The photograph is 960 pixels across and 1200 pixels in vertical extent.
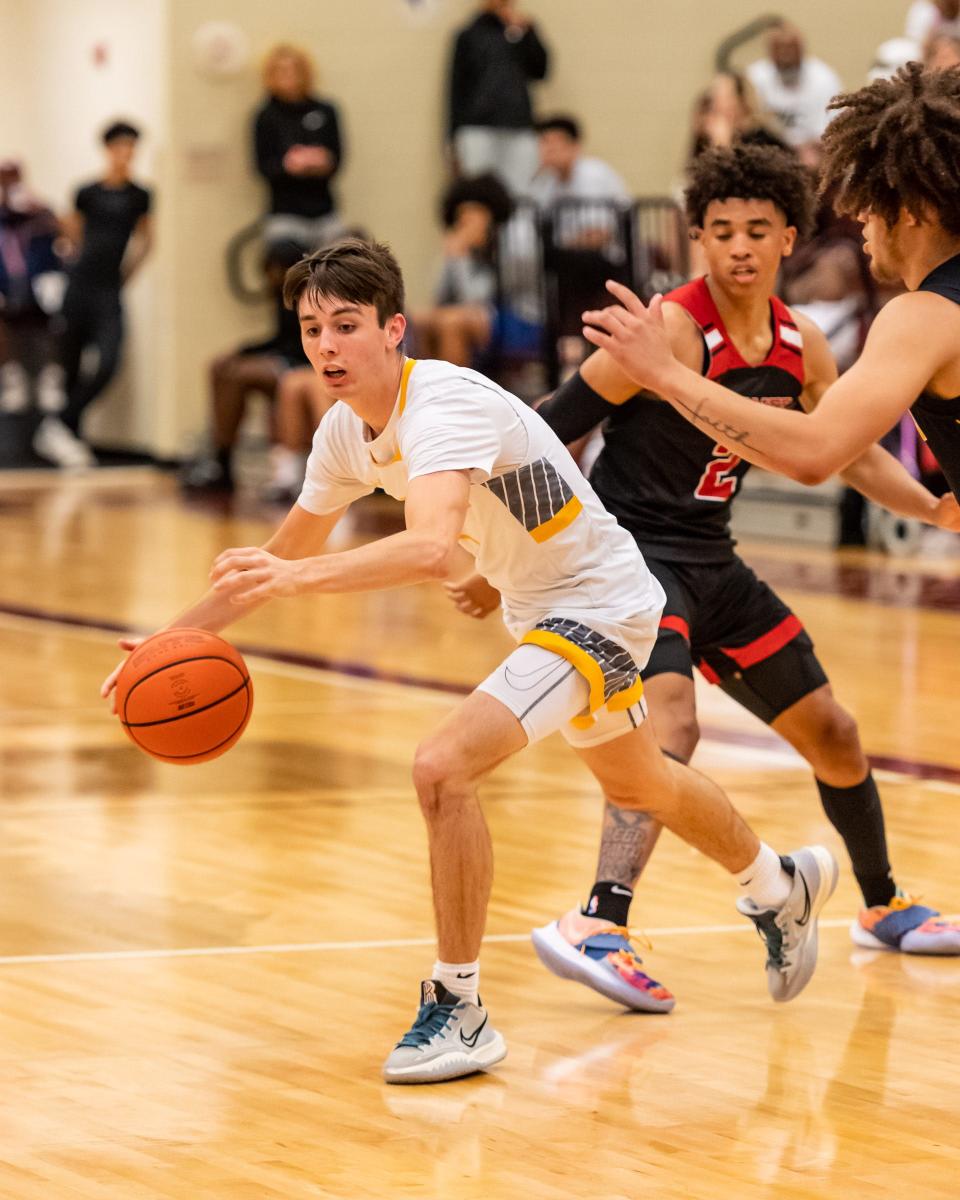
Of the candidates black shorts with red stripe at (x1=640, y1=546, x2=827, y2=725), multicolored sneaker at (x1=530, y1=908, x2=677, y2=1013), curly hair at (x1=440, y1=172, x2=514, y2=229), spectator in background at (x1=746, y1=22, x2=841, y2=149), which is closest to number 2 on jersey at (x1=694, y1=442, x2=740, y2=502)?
black shorts with red stripe at (x1=640, y1=546, x2=827, y2=725)

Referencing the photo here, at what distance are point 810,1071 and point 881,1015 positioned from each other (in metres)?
0.43

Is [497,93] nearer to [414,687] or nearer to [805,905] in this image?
[414,687]

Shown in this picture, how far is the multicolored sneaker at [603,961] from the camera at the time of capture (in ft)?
14.8

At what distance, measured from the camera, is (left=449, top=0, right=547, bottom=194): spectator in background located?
52.9 feet

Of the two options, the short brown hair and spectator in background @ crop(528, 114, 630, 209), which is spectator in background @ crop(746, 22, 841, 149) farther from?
the short brown hair

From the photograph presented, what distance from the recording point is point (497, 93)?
16109 mm

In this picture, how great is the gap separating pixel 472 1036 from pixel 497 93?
12.8 metres

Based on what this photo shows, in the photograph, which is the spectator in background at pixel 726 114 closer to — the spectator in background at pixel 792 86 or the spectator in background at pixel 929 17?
the spectator in background at pixel 792 86

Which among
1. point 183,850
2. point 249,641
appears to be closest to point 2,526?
point 249,641

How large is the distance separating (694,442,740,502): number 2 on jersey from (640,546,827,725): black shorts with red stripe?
155mm

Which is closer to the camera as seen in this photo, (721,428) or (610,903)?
(721,428)

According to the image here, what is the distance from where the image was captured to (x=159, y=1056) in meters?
4.20

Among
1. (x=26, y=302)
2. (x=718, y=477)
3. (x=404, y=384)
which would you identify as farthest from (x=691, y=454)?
(x=26, y=302)

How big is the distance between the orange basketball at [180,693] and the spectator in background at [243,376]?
36.5ft
